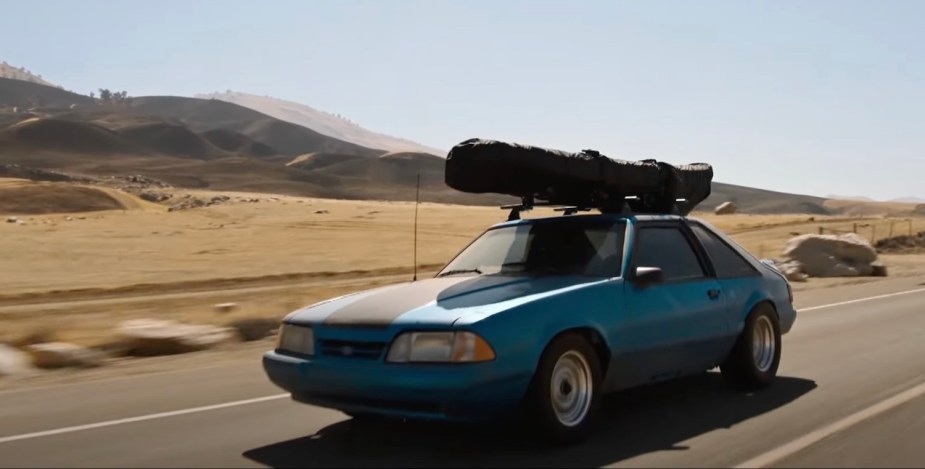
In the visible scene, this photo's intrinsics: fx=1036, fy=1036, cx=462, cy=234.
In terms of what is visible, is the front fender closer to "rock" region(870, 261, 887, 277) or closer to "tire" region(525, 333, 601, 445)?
"tire" region(525, 333, 601, 445)

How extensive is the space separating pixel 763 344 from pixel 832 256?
66.5ft

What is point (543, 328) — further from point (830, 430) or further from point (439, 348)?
point (830, 430)

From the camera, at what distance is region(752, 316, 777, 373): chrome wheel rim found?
841 centimetres

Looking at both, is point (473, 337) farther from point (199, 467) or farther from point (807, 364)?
point (807, 364)

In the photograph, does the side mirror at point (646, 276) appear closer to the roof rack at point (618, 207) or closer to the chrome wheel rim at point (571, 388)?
the chrome wheel rim at point (571, 388)

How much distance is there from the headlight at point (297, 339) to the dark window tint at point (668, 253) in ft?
7.60

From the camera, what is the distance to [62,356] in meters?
11.1

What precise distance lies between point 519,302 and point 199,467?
2085mm

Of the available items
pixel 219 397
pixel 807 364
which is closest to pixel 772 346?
pixel 807 364

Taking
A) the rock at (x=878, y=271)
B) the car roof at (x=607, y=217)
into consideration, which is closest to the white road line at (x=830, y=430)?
the car roof at (x=607, y=217)

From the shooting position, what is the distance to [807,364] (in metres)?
10.0

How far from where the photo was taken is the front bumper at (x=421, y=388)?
5695 millimetres

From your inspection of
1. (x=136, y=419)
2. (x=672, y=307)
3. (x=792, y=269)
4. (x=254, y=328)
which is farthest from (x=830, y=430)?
(x=792, y=269)

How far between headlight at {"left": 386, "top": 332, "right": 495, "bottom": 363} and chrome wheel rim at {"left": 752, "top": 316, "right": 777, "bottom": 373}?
135 inches
